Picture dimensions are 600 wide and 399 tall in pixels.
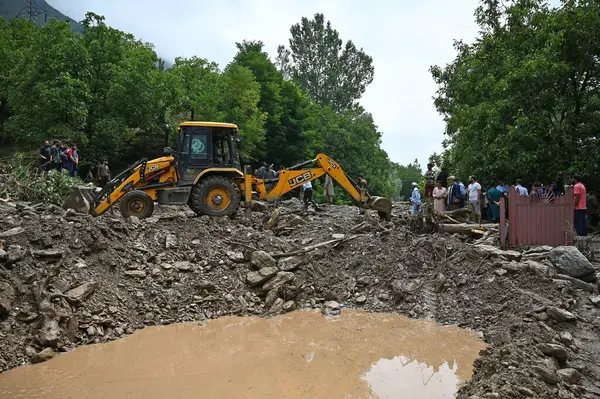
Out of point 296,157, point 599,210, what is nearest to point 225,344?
point 599,210

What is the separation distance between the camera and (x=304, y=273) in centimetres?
956

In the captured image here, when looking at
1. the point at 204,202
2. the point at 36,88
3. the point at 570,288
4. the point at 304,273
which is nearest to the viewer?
the point at 570,288

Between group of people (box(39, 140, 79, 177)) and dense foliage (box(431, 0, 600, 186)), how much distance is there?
12.7 m

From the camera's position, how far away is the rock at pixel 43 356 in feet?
20.7

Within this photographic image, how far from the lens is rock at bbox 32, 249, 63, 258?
8.03m

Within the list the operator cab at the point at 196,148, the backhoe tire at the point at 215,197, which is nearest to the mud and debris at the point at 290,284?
the backhoe tire at the point at 215,197

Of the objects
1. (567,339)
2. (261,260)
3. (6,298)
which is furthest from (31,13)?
(567,339)

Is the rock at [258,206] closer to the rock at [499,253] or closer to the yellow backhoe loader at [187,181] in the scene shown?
the yellow backhoe loader at [187,181]

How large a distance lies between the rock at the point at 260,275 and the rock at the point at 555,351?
4.81 meters

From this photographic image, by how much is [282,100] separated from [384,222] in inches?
960

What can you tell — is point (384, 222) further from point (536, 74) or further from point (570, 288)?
point (536, 74)

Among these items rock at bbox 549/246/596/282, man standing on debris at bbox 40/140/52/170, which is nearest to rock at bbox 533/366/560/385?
rock at bbox 549/246/596/282

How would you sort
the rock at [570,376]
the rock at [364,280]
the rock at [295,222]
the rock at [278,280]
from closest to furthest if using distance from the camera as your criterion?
1. the rock at [570,376]
2. the rock at [278,280]
3. the rock at [364,280]
4. the rock at [295,222]

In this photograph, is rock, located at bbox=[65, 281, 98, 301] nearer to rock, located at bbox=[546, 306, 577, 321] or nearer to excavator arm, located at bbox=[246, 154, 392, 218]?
excavator arm, located at bbox=[246, 154, 392, 218]
